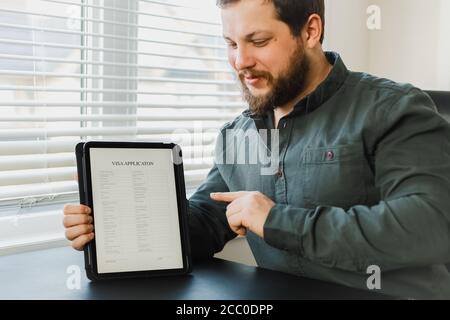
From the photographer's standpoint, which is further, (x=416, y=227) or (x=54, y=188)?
(x=54, y=188)

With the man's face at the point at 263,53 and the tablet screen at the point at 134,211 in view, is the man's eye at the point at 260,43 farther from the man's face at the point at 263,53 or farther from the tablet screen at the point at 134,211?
the tablet screen at the point at 134,211

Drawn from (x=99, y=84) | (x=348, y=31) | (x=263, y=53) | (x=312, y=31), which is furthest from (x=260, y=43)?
(x=348, y=31)

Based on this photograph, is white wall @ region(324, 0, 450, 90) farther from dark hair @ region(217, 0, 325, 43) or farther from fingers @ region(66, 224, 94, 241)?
fingers @ region(66, 224, 94, 241)

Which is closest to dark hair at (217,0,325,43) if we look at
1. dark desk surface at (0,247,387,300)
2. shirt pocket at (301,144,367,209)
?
shirt pocket at (301,144,367,209)

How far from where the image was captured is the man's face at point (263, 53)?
1251mm

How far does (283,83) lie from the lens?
1296 millimetres

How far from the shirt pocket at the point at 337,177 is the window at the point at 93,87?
2.03ft

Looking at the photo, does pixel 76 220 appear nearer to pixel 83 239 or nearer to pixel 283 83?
pixel 83 239

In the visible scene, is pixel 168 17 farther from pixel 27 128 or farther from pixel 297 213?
pixel 297 213

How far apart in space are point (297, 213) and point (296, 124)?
0.30 metres

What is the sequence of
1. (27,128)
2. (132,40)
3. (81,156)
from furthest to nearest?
(132,40)
(27,128)
(81,156)

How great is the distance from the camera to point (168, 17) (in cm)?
170

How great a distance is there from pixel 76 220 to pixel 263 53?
522 mm

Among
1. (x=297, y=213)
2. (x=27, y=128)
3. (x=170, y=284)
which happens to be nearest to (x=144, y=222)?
(x=170, y=284)
